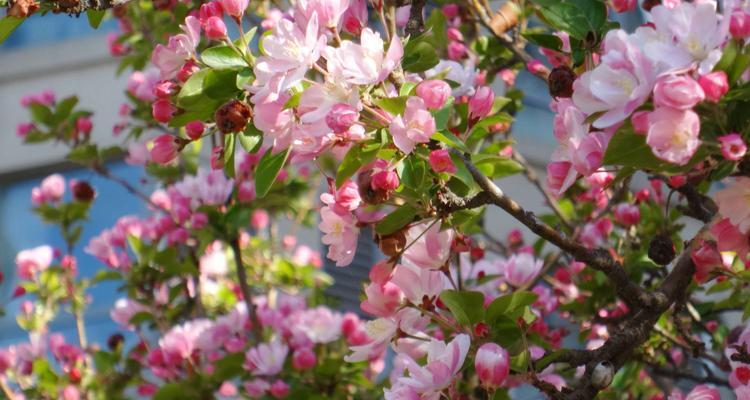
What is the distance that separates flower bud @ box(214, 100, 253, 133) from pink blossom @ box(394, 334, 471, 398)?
1.04 ft

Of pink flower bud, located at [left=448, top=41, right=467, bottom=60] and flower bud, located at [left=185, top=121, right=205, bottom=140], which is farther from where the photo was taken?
pink flower bud, located at [left=448, top=41, right=467, bottom=60]

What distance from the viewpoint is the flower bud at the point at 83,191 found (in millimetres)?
2791

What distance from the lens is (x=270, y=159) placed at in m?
1.15

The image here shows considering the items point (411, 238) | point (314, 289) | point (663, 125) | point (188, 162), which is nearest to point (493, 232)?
point (314, 289)

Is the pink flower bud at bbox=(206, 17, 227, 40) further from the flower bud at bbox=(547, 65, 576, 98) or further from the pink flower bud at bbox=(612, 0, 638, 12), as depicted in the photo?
the pink flower bud at bbox=(612, 0, 638, 12)

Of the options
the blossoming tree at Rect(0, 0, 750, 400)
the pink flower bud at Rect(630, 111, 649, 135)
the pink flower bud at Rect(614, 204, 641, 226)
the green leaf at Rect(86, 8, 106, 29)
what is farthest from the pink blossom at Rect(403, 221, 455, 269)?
the pink flower bud at Rect(614, 204, 641, 226)

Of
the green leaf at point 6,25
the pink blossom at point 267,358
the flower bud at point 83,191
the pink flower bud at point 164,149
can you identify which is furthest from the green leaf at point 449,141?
the flower bud at point 83,191

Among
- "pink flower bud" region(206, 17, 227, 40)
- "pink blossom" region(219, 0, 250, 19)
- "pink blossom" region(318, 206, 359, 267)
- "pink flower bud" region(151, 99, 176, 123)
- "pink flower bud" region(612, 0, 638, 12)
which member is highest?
"pink blossom" region(219, 0, 250, 19)

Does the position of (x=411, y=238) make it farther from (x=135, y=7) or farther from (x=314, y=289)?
(x=314, y=289)

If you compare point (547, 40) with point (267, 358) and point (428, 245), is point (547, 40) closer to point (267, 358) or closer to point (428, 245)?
point (428, 245)

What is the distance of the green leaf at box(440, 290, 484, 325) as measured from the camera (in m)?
1.21

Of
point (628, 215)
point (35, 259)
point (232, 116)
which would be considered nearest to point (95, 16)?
point (232, 116)

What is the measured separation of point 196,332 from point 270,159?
4.06 ft

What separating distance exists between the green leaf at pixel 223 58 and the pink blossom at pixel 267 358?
97 cm
